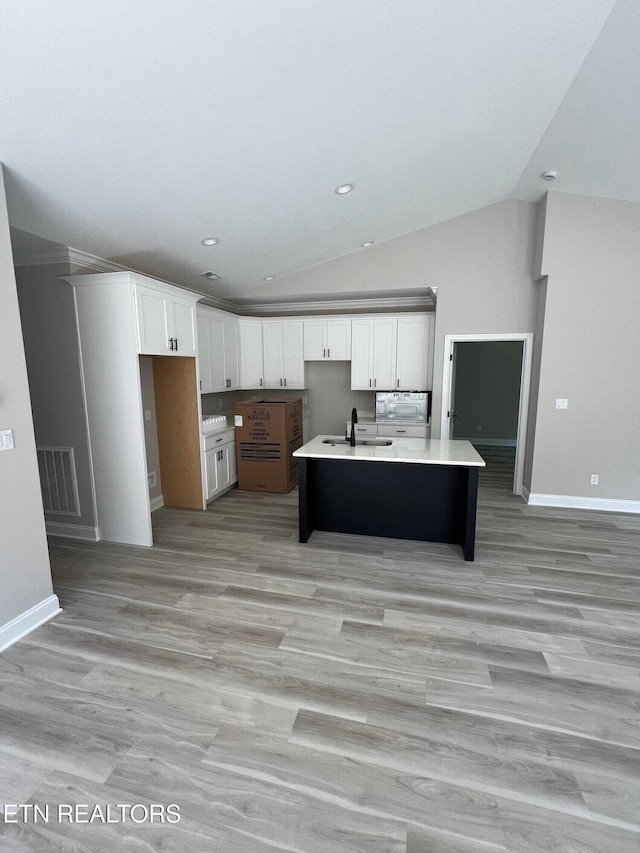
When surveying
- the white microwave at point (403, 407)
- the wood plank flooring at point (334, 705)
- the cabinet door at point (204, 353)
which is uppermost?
the cabinet door at point (204, 353)

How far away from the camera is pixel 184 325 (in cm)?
399

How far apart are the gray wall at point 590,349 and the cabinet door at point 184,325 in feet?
12.4

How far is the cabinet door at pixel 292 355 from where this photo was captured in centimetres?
561

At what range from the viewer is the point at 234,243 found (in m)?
3.85

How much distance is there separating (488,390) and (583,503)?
13.5 ft

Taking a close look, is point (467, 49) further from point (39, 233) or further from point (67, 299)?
A: point (67, 299)

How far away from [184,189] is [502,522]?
162 inches

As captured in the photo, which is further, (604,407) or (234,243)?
(604,407)

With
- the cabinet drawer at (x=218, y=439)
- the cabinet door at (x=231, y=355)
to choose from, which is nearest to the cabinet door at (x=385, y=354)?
the cabinet door at (x=231, y=355)

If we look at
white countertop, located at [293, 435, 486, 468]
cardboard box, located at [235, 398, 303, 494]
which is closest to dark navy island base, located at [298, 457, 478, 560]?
white countertop, located at [293, 435, 486, 468]

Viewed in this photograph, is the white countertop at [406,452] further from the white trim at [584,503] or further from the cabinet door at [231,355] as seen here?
the cabinet door at [231,355]

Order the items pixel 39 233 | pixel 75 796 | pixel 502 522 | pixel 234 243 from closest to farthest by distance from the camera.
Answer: pixel 75 796, pixel 39 233, pixel 234 243, pixel 502 522

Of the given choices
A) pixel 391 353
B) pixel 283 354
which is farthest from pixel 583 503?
pixel 283 354

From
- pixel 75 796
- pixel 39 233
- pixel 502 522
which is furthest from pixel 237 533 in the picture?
pixel 39 233
